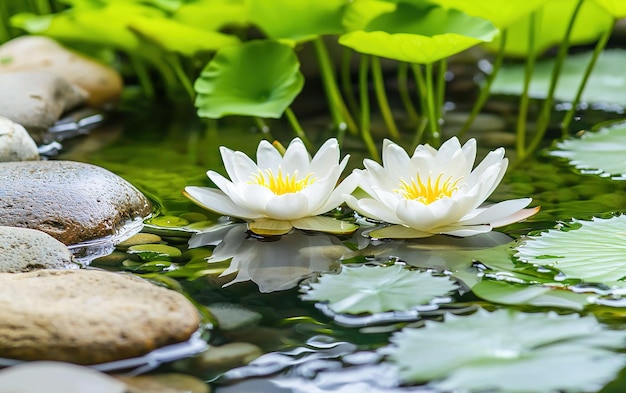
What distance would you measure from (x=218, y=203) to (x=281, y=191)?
117 mm

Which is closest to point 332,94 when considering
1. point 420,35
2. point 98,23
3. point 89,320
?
point 420,35

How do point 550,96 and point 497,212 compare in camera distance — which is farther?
point 550,96

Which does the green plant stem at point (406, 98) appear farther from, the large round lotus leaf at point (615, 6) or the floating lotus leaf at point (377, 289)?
the floating lotus leaf at point (377, 289)

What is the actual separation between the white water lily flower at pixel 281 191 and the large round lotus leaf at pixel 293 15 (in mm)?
657

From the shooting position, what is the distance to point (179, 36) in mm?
1984

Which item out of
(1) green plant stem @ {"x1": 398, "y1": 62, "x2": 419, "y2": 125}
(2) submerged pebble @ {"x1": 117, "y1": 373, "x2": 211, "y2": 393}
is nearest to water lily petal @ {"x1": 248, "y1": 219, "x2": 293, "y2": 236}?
(2) submerged pebble @ {"x1": 117, "y1": 373, "x2": 211, "y2": 393}

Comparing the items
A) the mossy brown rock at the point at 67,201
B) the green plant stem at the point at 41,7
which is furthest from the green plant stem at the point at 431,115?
the green plant stem at the point at 41,7

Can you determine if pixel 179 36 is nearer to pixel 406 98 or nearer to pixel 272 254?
pixel 406 98

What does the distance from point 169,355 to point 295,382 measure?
6.7 inches

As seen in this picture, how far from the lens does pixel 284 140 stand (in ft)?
6.65

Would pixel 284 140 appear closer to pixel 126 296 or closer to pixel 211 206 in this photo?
pixel 211 206

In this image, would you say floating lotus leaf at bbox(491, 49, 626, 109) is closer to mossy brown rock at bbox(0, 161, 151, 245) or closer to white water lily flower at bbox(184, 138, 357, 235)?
white water lily flower at bbox(184, 138, 357, 235)

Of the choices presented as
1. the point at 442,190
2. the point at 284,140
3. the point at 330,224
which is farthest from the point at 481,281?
the point at 284,140

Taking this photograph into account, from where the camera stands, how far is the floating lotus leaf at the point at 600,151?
165 cm
